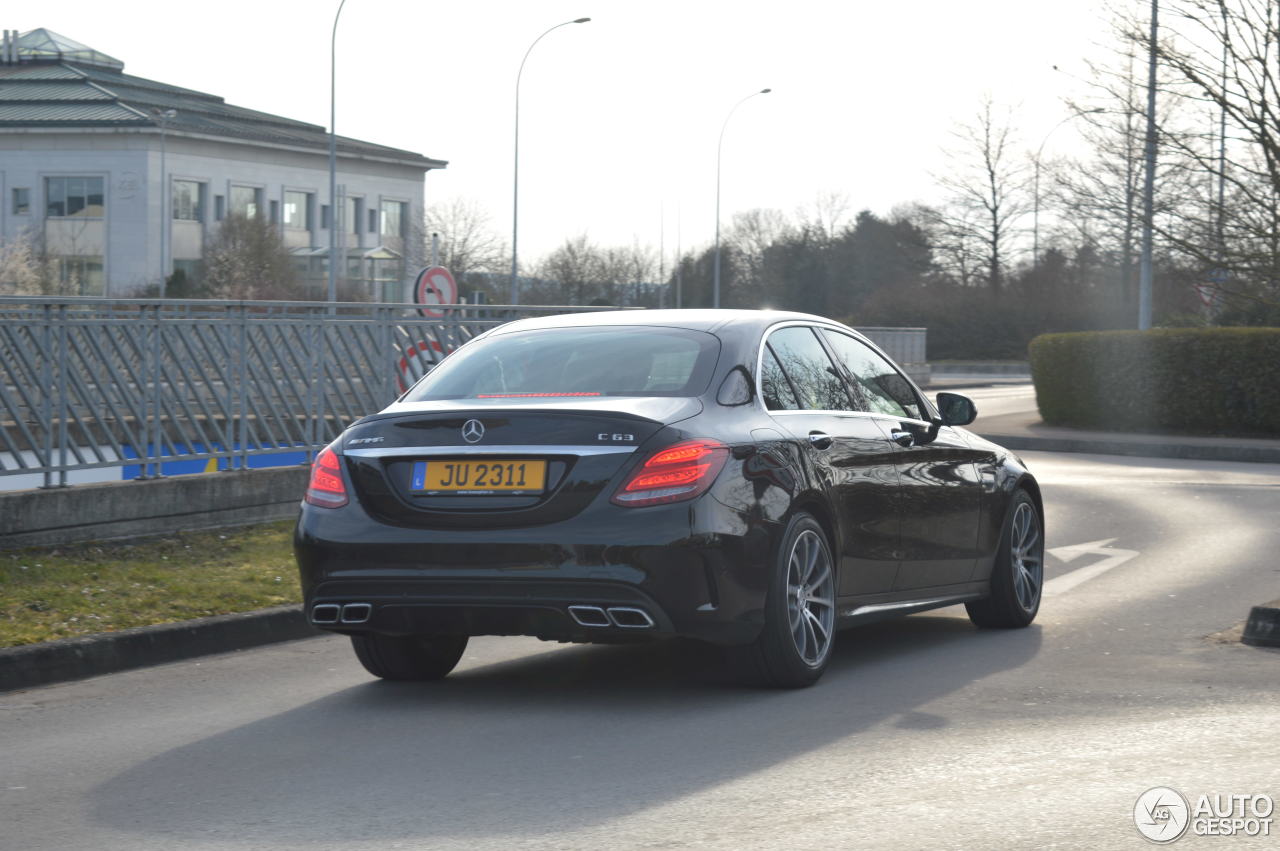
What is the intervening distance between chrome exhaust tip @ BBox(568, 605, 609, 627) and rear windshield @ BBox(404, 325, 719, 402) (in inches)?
35.0

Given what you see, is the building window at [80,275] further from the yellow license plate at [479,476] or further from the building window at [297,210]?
the yellow license plate at [479,476]

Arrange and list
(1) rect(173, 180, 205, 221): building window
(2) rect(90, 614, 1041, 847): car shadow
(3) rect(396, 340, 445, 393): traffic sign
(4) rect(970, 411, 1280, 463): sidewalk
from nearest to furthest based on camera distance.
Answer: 1. (2) rect(90, 614, 1041, 847): car shadow
2. (3) rect(396, 340, 445, 393): traffic sign
3. (4) rect(970, 411, 1280, 463): sidewalk
4. (1) rect(173, 180, 205, 221): building window

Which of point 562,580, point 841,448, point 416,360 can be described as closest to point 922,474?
point 841,448

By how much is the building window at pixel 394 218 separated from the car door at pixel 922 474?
87009mm

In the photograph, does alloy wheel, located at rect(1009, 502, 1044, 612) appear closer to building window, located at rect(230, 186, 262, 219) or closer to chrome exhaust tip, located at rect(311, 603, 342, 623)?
chrome exhaust tip, located at rect(311, 603, 342, 623)

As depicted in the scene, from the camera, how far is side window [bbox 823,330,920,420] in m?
7.92

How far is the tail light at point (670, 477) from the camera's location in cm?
631

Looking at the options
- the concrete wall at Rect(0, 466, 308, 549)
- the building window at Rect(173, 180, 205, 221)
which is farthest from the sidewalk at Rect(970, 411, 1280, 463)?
the building window at Rect(173, 180, 205, 221)

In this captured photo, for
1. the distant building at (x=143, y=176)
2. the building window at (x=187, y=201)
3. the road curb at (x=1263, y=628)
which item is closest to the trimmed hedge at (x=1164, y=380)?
the road curb at (x=1263, y=628)

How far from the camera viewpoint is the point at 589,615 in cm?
633

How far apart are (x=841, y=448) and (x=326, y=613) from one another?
2.17 metres

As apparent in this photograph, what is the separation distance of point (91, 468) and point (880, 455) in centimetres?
589

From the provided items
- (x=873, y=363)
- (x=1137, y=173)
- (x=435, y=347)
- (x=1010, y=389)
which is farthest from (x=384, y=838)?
(x=1010, y=389)

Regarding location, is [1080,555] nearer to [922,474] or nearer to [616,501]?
[922,474]
